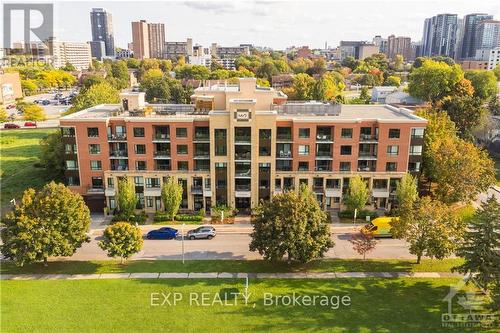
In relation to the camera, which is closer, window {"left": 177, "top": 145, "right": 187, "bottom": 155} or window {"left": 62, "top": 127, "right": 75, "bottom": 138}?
window {"left": 62, "top": 127, "right": 75, "bottom": 138}

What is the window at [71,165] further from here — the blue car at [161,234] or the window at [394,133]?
the window at [394,133]

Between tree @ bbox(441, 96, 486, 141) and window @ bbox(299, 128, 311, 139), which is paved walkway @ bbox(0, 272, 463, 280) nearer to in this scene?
window @ bbox(299, 128, 311, 139)

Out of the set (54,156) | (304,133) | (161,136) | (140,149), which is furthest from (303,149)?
(54,156)

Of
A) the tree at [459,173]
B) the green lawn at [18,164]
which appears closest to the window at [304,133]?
the tree at [459,173]

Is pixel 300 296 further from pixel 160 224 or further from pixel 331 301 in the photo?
pixel 160 224

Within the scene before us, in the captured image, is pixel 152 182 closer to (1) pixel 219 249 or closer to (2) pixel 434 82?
A: (1) pixel 219 249

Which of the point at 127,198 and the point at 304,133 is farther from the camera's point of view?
the point at 304,133

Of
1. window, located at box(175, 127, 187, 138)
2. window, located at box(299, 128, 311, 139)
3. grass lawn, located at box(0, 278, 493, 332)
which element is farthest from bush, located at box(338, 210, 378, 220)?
window, located at box(175, 127, 187, 138)
